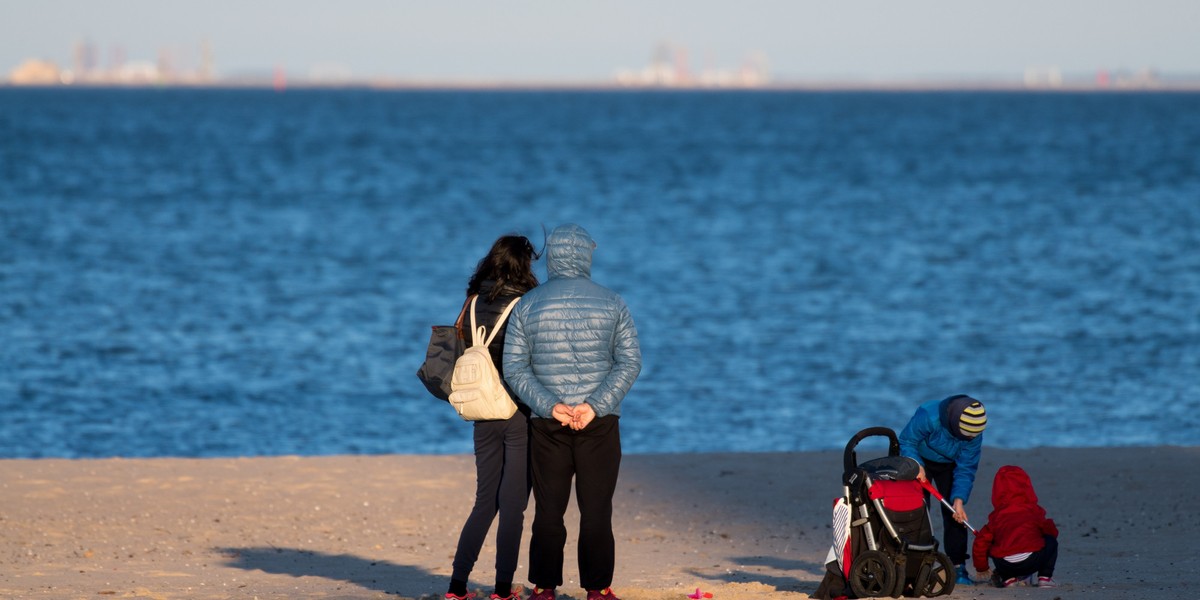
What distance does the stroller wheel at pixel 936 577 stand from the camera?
20.4ft

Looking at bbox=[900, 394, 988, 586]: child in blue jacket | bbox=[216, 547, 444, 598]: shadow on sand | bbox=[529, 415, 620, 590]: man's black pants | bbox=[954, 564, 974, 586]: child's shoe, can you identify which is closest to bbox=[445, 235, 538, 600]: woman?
bbox=[529, 415, 620, 590]: man's black pants

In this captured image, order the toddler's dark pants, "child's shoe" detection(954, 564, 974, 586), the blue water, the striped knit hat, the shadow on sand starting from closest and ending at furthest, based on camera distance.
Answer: the striped knit hat → the toddler's dark pants → "child's shoe" detection(954, 564, 974, 586) → the shadow on sand → the blue water

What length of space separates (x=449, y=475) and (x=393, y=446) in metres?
3.52

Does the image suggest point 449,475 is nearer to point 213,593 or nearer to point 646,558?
point 646,558

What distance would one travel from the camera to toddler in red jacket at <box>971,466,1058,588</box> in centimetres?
680

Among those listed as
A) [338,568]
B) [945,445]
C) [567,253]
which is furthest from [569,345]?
[338,568]

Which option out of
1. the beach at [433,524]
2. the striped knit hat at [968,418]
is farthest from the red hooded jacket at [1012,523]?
the striped knit hat at [968,418]

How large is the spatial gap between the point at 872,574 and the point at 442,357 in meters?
2.00

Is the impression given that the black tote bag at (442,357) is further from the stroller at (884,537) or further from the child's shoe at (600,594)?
the stroller at (884,537)

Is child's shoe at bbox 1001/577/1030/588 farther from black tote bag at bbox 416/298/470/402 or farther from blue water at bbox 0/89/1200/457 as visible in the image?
blue water at bbox 0/89/1200/457

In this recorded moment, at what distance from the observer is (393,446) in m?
14.1

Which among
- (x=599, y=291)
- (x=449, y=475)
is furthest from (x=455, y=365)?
(x=449, y=475)

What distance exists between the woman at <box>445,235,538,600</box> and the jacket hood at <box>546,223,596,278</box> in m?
0.19

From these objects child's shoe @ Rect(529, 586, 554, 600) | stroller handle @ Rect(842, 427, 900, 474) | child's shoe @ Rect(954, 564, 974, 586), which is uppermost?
stroller handle @ Rect(842, 427, 900, 474)
